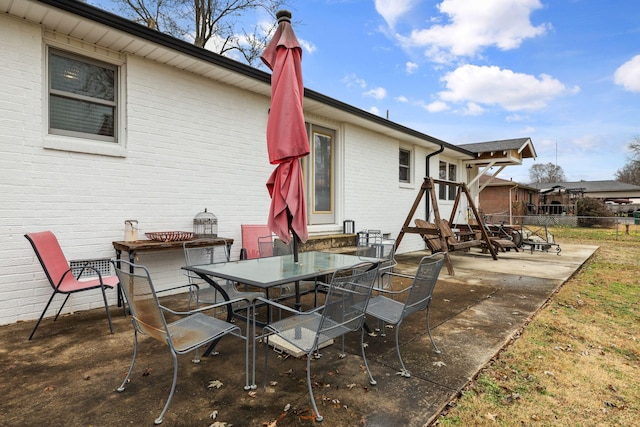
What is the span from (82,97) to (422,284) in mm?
4415

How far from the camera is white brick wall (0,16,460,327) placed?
11.5 feet

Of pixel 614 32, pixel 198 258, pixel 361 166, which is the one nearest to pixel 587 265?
pixel 361 166

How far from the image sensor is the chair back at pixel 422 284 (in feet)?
8.33

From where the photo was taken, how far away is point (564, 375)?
256 cm

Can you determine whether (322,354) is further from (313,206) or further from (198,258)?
(313,206)

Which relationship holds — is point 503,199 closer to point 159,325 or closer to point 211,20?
point 211,20

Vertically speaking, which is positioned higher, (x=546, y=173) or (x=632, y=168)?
(x=546, y=173)

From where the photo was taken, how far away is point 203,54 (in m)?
4.45

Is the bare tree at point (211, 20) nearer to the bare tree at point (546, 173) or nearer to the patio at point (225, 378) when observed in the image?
the patio at point (225, 378)

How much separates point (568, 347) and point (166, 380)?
137 inches

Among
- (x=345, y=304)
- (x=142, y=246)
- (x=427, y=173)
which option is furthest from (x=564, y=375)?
(x=427, y=173)

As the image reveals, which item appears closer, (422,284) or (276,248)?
(422,284)

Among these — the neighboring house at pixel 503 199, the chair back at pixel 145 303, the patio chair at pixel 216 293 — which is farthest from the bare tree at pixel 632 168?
the chair back at pixel 145 303

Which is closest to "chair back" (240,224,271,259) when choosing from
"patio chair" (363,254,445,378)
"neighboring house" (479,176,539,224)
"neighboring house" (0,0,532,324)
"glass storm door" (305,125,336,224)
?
"neighboring house" (0,0,532,324)
